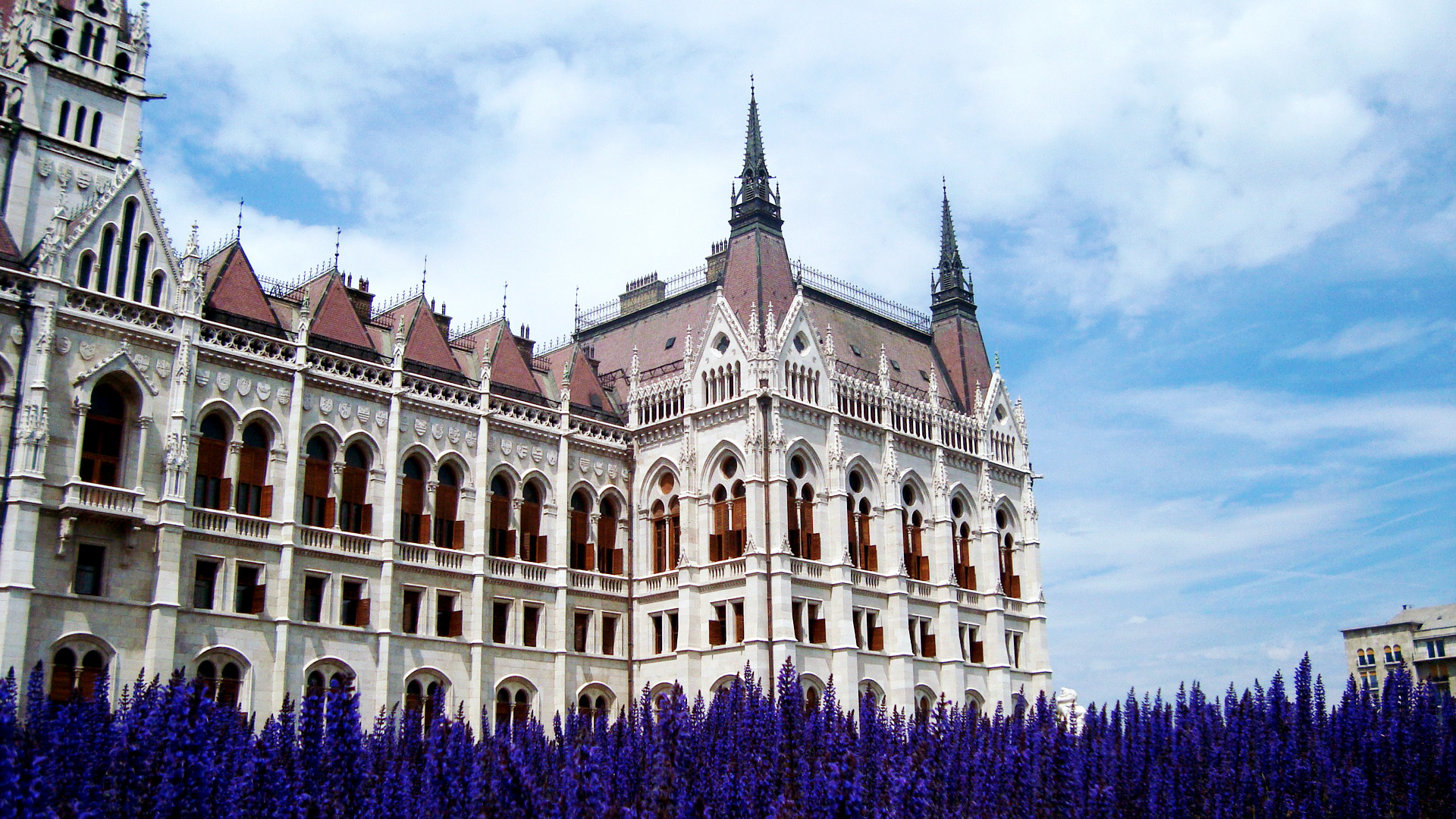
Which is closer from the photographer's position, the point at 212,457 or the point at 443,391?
the point at 212,457

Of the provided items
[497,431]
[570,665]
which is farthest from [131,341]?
[570,665]

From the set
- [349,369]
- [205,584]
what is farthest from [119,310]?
[205,584]

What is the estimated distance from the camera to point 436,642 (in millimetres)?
47531

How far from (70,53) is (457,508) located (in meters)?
20.4

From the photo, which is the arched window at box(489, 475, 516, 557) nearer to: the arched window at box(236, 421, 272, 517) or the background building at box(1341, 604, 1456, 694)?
the arched window at box(236, 421, 272, 517)

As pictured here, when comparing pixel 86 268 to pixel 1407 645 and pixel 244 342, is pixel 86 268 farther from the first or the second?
pixel 1407 645

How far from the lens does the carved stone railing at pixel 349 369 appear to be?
46.7 metres

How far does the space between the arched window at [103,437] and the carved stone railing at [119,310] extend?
2164 mm

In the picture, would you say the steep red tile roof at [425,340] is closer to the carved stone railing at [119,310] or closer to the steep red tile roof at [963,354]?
the carved stone railing at [119,310]

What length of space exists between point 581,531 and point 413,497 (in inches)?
313

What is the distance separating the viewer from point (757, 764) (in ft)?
68.1

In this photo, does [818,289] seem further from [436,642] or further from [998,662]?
[436,642]

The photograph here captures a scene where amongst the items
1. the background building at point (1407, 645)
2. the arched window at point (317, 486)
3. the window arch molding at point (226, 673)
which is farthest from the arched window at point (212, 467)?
the background building at point (1407, 645)

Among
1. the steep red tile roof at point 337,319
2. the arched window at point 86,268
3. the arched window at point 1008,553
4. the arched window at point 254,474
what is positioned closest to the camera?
the arched window at point 86,268
